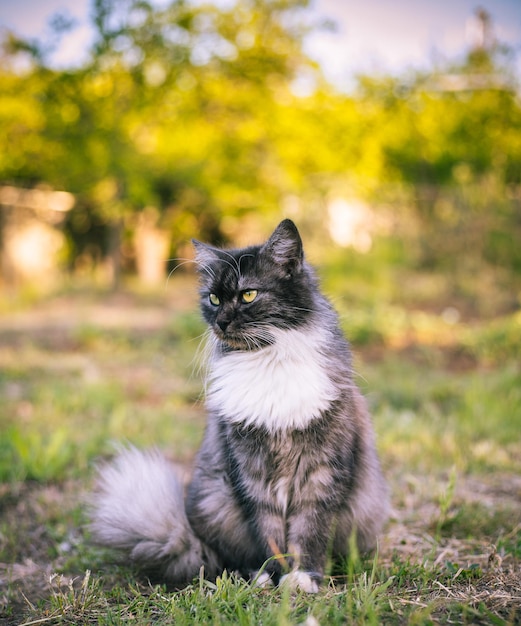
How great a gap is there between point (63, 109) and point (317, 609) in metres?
8.86

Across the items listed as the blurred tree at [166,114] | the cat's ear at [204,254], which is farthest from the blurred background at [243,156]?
the cat's ear at [204,254]

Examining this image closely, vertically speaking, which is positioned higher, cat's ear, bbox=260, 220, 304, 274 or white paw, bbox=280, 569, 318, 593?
cat's ear, bbox=260, 220, 304, 274

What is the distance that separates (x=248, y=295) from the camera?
204 cm

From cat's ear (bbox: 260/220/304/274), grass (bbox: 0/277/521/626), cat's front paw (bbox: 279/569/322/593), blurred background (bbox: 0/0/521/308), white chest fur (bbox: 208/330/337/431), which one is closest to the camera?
grass (bbox: 0/277/521/626)

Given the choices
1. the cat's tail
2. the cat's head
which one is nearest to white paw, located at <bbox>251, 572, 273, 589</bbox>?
the cat's tail

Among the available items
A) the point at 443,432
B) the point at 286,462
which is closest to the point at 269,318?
the point at 286,462

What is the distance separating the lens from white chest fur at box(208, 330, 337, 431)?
1.88m

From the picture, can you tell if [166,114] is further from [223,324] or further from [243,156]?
[223,324]

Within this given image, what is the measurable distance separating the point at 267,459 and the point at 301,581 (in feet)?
1.31

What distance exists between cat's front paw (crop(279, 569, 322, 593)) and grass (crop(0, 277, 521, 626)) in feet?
0.19

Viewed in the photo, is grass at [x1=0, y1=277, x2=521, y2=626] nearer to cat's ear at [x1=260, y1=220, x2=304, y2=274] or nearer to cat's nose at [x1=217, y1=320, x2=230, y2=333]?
cat's nose at [x1=217, y1=320, x2=230, y2=333]

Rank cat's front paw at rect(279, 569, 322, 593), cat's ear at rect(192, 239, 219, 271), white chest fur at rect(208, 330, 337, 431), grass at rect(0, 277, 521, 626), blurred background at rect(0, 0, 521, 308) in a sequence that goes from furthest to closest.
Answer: blurred background at rect(0, 0, 521, 308), cat's ear at rect(192, 239, 219, 271), white chest fur at rect(208, 330, 337, 431), cat's front paw at rect(279, 569, 322, 593), grass at rect(0, 277, 521, 626)

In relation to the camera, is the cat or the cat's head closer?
the cat

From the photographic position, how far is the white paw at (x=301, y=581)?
177 centimetres
